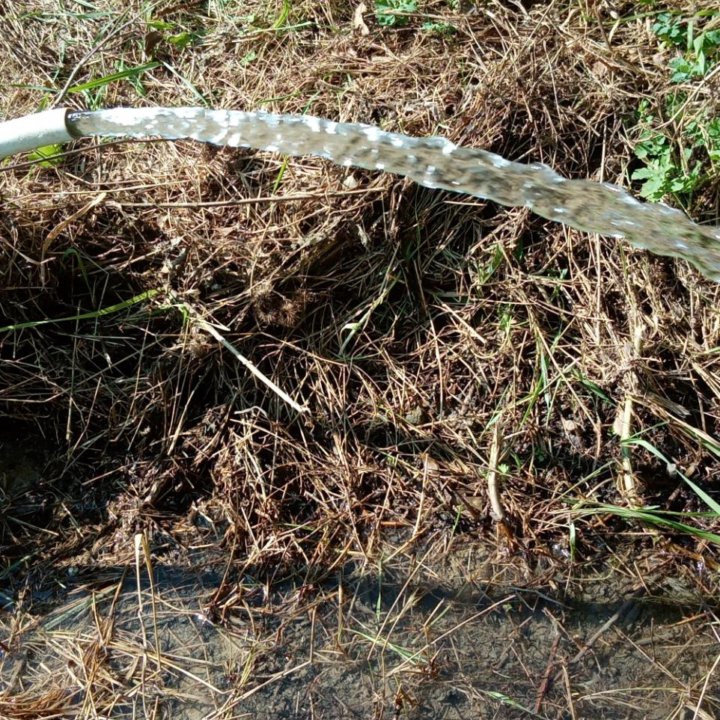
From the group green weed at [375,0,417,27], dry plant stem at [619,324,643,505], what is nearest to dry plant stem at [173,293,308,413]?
dry plant stem at [619,324,643,505]

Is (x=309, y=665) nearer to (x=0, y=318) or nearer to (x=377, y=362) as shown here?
(x=377, y=362)

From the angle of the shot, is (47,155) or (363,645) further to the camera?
(47,155)

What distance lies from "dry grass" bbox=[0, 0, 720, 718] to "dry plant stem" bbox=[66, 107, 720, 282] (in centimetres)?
13

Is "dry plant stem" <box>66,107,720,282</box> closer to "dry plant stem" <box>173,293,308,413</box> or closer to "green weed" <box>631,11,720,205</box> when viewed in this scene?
"green weed" <box>631,11,720,205</box>

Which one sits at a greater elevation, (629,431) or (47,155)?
(47,155)

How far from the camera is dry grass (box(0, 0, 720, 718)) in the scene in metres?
1.95

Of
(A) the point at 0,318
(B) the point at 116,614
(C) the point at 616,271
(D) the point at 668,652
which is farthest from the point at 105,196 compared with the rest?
(D) the point at 668,652

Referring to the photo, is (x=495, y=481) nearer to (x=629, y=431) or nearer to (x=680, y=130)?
(x=629, y=431)

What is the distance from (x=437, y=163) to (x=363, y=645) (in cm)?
124

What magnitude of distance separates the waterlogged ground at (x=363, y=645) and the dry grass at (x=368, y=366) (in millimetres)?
11

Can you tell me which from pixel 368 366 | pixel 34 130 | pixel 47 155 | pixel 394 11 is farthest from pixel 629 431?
pixel 47 155

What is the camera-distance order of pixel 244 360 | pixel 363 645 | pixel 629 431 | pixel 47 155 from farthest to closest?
pixel 47 155 < pixel 244 360 < pixel 629 431 < pixel 363 645

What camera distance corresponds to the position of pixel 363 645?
1.88 meters

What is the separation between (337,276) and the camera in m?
2.18
